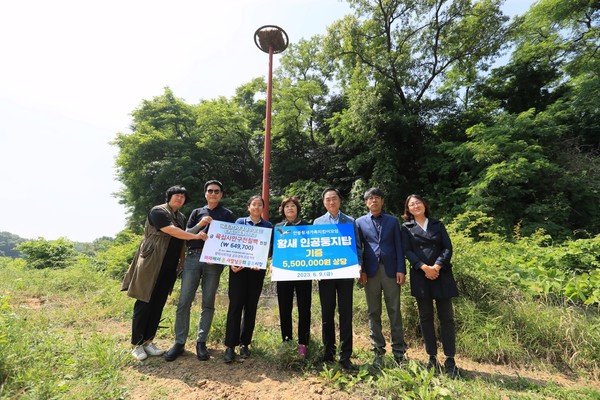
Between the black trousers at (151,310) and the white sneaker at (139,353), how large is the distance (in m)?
0.06

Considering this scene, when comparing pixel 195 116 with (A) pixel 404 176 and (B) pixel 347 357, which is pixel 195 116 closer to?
(A) pixel 404 176

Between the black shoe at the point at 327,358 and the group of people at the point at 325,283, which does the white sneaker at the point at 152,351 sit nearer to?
the group of people at the point at 325,283

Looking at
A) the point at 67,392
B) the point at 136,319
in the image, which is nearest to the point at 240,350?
the point at 136,319

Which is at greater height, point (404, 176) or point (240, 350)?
point (404, 176)

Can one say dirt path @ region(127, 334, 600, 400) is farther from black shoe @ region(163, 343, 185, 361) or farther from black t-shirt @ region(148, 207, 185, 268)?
black t-shirt @ region(148, 207, 185, 268)

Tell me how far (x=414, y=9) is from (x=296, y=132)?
27.2ft

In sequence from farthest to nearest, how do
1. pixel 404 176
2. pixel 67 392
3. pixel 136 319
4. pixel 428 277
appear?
pixel 404 176 → pixel 136 319 → pixel 428 277 → pixel 67 392

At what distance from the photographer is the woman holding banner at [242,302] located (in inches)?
123

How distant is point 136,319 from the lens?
10.3 ft

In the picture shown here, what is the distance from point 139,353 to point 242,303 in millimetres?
1265

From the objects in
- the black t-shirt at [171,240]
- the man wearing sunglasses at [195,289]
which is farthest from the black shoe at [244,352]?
the black t-shirt at [171,240]

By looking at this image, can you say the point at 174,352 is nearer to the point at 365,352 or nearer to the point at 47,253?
the point at 365,352

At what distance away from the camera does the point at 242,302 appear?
317 cm

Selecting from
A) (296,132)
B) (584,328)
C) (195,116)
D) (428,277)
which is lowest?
(584,328)
